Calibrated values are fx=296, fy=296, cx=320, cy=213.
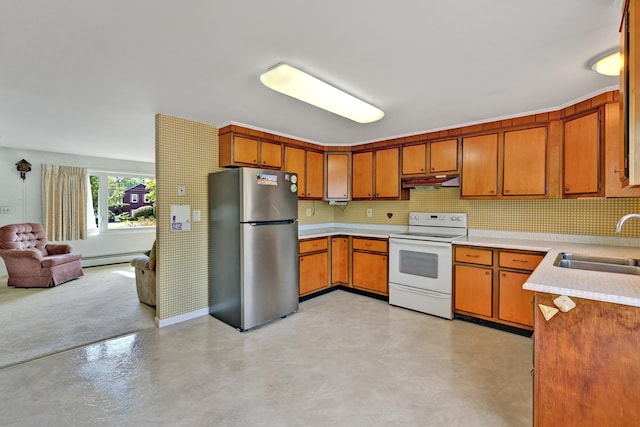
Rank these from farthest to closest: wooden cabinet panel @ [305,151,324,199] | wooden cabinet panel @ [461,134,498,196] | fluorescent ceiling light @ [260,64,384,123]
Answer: wooden cabinet panel @ [305,151,324,199]
wooden cabinet panel @ [461,134,498,196]
fluorescent ceiling light @ [260,64,384,123]

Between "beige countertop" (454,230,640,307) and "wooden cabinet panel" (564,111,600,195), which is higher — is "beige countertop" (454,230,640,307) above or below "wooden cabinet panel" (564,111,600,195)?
below

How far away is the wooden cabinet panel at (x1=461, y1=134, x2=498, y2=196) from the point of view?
337cm

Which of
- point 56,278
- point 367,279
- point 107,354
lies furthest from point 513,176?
point 56,278

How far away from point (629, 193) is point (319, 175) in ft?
10.9

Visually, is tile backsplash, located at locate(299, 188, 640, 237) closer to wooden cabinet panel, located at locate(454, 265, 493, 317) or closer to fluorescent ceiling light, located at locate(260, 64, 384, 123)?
wooden cabinet panel, located at locate(454, 265, 493, 317)

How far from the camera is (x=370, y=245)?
4172 mm

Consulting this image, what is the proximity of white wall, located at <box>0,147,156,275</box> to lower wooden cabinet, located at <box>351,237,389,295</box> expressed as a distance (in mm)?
5218

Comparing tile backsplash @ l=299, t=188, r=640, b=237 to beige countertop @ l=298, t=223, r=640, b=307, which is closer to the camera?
beige countertop @ l=298, t=223, r=640, b=307

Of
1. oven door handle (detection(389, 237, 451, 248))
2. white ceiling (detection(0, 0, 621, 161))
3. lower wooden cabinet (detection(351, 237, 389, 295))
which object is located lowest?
lower wooden cabinet (detection(351, 237, 389, 295))

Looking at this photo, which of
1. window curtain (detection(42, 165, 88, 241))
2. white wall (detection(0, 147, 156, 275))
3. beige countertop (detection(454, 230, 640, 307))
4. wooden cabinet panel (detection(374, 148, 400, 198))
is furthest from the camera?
window curtain (detection(42, 165, 88, 241))

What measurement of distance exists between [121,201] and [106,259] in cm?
132

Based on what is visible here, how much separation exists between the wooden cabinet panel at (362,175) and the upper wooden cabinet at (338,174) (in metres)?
0.09

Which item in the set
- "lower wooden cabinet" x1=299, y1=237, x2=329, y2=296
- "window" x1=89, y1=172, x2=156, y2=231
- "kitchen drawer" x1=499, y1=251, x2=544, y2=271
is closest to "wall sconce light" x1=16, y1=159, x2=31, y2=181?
"window" x1=89, y1=172, x2=156, y2=231

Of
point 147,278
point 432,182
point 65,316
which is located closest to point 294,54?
point 432,182
